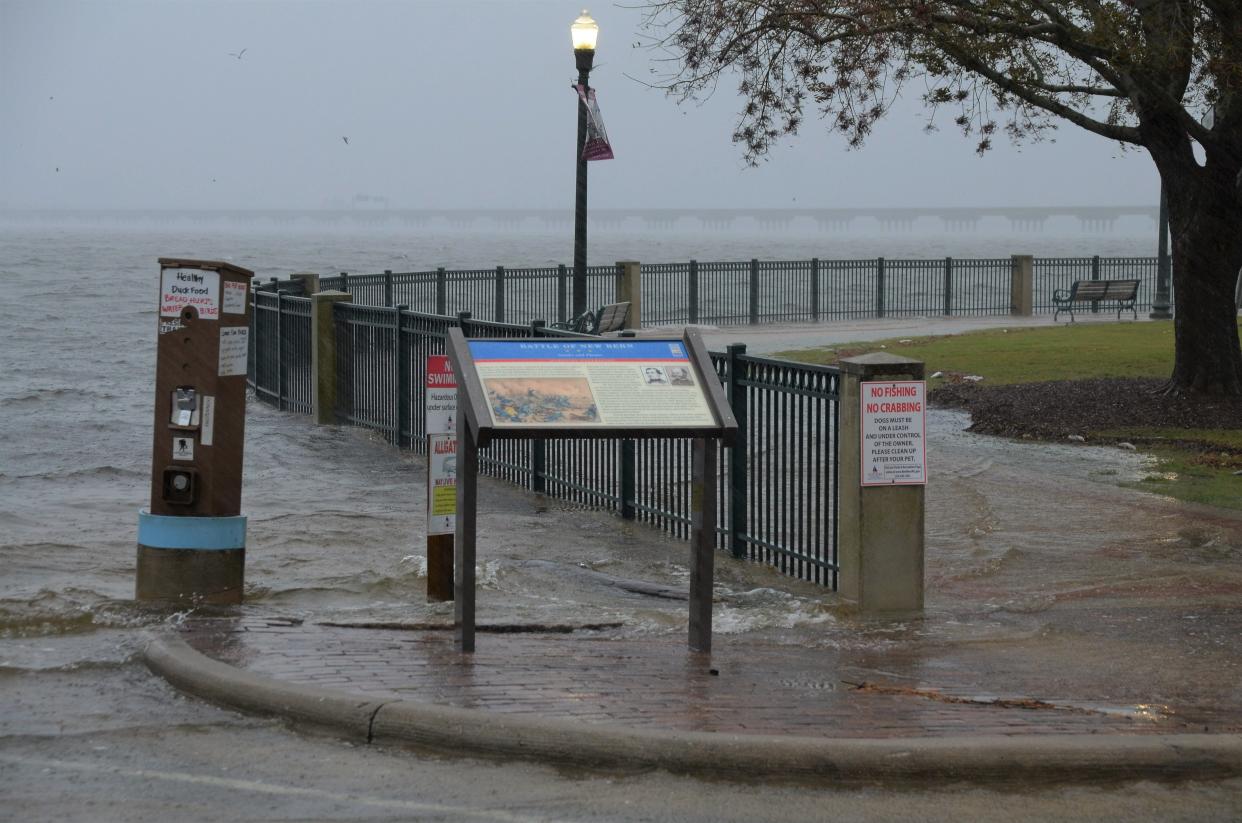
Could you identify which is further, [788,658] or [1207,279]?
[1207,279]

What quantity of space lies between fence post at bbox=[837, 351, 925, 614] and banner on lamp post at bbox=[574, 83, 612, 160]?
13.1 m

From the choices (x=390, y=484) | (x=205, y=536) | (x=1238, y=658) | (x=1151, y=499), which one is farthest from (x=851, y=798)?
(x=390, y=484)

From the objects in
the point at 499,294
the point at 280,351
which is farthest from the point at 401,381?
the point at 499,294

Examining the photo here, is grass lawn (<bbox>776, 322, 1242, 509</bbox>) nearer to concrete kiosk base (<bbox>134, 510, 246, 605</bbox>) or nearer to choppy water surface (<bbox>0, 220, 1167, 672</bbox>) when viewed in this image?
choppy water surface (<bbox>0, 220, 1167, 672</bbox>)

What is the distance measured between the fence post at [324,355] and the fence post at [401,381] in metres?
2.22

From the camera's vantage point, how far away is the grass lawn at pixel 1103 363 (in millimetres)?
13914

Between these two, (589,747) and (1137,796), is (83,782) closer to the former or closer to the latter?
(589,747)

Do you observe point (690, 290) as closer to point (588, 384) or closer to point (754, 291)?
point (754, 291)

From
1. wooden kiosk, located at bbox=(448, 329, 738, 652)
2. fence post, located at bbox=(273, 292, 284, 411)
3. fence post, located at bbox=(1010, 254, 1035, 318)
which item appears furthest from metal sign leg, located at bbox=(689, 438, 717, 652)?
fence post, located at bbox=(1010, 254, 1035, 318)

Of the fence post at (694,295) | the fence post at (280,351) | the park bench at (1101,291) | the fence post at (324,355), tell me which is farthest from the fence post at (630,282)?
the fence post at (324,355)

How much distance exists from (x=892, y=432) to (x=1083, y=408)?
9.65 m

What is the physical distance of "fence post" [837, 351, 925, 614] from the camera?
9008 mm

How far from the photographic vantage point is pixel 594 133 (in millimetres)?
21797

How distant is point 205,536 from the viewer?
8.85m
